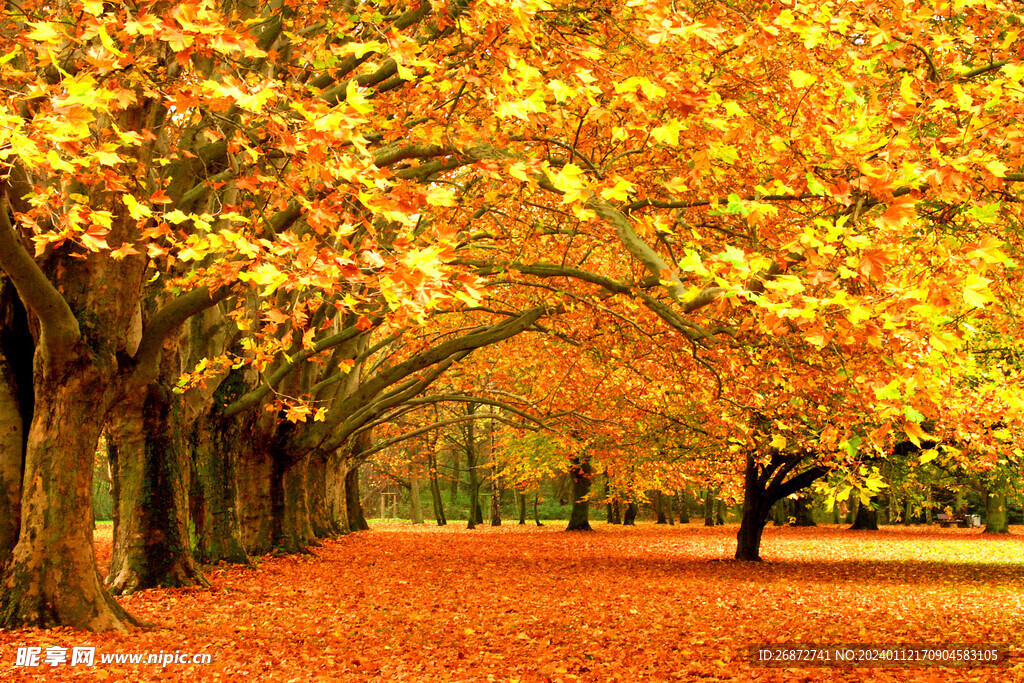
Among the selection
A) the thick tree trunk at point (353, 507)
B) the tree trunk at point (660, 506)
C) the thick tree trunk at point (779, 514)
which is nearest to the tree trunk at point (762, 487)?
the thick tree trunk at point (353, 507)

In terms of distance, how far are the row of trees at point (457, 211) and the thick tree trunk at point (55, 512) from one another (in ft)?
0.09

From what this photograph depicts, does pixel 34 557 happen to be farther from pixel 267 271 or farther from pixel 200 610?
pixel 267 271

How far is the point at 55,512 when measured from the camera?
8.05 meters

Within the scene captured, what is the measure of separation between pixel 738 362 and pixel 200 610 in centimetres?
790

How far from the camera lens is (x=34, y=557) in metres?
8.01

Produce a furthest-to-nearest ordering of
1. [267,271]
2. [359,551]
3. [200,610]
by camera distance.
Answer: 1. [359,551]
2. [200,610]
3. [267,271]

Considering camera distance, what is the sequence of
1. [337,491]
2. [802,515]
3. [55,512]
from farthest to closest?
1. [802,515]
2. [337,491]
3. [55,512]

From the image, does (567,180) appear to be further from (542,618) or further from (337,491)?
(337,491)

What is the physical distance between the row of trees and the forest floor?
1.34 meters

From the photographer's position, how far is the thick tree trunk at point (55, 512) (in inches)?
313

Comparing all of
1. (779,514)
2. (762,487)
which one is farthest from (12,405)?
(779,514)

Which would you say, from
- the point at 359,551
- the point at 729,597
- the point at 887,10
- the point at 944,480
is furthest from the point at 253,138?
the point at 944,480

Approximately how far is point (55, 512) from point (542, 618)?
626 cm

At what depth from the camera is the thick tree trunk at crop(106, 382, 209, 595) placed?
453 inches
